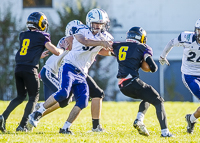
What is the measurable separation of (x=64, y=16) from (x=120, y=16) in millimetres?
2788

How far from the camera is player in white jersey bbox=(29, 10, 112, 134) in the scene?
6105 mm

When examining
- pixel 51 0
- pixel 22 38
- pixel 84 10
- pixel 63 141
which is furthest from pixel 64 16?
pixel 63 141

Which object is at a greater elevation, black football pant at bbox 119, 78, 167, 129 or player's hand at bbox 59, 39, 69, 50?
player's hand at bbox 59, 39, 69, 50

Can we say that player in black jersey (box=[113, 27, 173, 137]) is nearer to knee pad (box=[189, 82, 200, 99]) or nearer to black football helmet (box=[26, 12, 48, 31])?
knee pad (box=[189, 82, 200, 99])

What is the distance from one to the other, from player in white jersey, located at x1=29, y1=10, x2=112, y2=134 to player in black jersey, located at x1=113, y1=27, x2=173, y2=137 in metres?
0.31

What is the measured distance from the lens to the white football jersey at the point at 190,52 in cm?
654

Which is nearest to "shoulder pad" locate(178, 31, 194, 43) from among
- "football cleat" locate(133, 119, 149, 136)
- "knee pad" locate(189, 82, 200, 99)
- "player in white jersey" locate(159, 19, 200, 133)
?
"player in white jersey" locate(159, 19, 200, 133)

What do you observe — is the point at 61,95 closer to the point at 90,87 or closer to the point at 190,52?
the point at 90,87

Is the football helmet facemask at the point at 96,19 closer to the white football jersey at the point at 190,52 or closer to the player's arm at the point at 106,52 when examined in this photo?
the player's arm at the point at 106,52

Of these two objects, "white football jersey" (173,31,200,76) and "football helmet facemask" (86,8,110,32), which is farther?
"white football jersey" (173,31,200,76)

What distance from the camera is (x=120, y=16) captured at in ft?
62.4

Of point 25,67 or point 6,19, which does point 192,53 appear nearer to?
point 25,67

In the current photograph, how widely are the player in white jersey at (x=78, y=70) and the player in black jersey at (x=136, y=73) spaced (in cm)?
31

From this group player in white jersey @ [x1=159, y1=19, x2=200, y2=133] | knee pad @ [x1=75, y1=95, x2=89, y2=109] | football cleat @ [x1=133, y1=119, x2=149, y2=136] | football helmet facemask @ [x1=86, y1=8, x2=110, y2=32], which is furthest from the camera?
player in white jersey @ [x1=159, y1=19, x2=200, y2=133]
